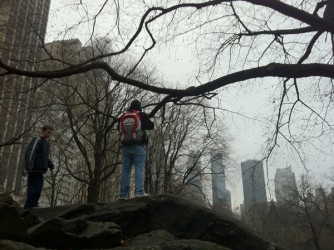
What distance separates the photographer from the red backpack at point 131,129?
282 inches

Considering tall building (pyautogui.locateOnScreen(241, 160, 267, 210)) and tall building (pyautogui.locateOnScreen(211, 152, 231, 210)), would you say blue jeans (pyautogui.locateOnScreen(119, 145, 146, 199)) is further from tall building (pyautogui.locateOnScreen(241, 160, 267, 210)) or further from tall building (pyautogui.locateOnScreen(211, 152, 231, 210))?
tall building (pyautogui.locateOnScreen(211, 152, 231, 210))

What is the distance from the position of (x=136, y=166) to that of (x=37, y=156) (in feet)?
7.04

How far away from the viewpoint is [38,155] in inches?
303

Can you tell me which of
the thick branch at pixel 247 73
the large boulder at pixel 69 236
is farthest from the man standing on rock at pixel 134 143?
the large boulder at pixel 69 236

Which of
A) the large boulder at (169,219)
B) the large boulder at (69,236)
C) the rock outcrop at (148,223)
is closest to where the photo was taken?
the large boulder at (69,236)

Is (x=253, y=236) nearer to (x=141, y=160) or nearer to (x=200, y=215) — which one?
(x=200, y=215)

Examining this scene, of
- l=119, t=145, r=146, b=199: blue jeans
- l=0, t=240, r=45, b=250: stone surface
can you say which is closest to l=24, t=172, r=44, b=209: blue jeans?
l=119, t=145, r=146, b=199: blue jeans

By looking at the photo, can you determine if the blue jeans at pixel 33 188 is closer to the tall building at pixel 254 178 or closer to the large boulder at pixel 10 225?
the large boulder at pixel 10 225

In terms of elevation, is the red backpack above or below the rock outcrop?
above

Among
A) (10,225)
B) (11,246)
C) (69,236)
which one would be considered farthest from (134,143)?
(11,246)

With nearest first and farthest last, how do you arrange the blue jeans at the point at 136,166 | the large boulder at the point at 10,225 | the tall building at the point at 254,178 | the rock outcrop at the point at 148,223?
the large boulder at the point at 10,225 < the rock outcrop at the point at 148,223 < the blue jeans at the point at 136,166 < the tall building at the point at 254,178

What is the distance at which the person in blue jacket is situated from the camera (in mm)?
7582

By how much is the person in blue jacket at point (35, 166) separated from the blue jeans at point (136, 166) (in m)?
1.74

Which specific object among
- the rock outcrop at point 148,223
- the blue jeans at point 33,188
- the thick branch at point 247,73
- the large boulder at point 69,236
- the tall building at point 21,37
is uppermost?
the tall building at point 21,37
